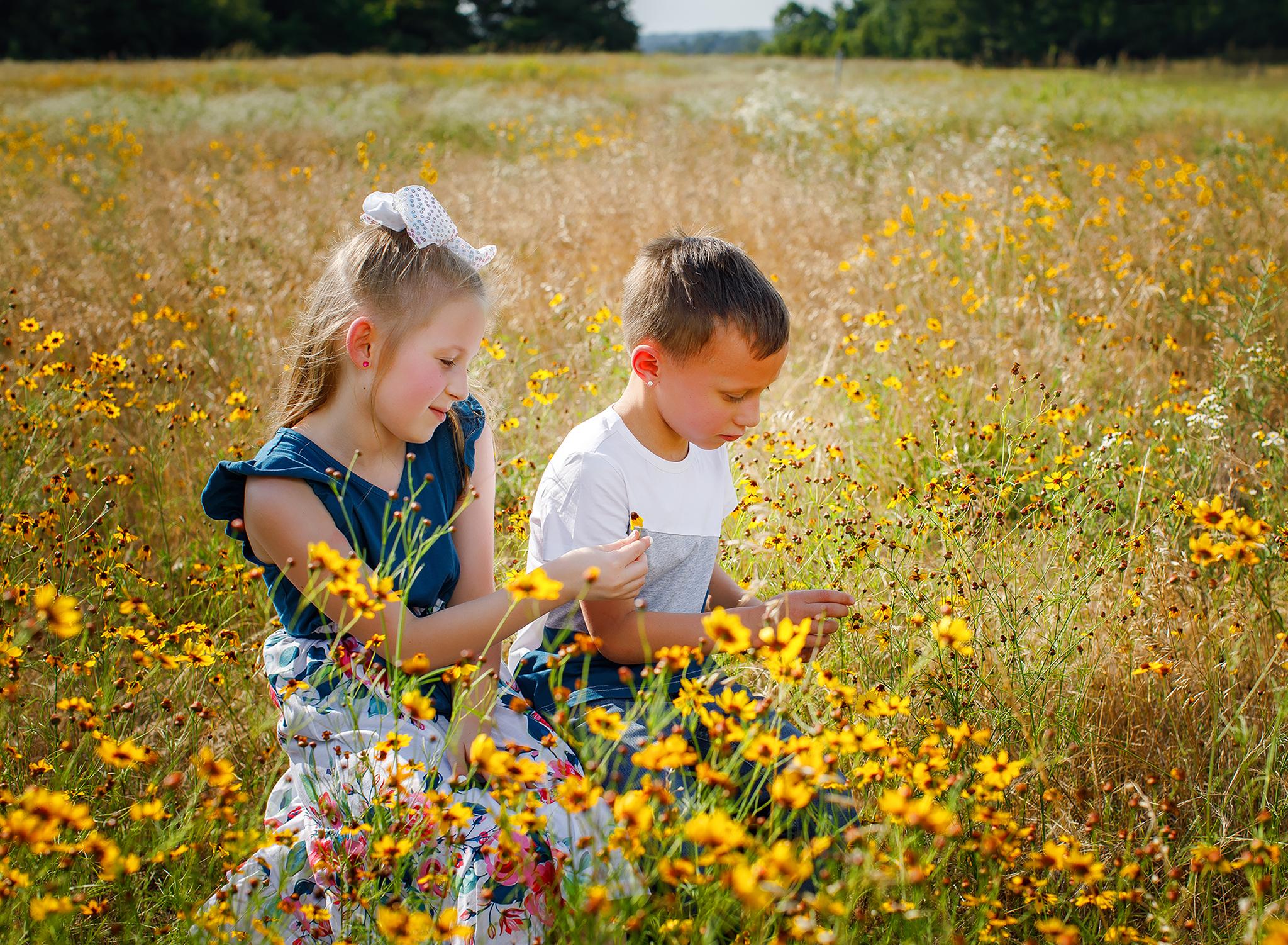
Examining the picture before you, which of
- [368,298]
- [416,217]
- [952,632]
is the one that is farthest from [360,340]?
[952,632]

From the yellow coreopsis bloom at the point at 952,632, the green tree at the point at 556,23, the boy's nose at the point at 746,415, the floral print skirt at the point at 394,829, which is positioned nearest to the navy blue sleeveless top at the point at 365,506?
the floral print skirt at the point at 394,829

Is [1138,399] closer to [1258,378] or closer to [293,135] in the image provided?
[1258,378]

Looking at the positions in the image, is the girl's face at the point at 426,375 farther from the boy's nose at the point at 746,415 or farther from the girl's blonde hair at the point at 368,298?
the boy's nose at the point at 746,415

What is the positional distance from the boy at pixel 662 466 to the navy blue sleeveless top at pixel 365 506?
0.20 m

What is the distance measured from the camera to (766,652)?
1188 millimetres

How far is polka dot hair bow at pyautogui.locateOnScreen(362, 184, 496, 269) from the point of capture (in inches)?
73.0

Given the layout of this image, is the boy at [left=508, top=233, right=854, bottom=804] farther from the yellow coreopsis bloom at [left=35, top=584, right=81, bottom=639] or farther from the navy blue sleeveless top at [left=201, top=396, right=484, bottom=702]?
the yellow coreopsis bloom at [left=35, top=584, right=81, bottom=639]

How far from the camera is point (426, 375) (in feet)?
5.82

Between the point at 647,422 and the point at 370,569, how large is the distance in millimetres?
652

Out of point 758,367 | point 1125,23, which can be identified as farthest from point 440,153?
point 1125,23

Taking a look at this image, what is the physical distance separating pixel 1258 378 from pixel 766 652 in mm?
3160

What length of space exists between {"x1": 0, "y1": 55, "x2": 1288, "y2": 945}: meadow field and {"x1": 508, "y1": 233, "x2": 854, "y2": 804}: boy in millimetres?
209

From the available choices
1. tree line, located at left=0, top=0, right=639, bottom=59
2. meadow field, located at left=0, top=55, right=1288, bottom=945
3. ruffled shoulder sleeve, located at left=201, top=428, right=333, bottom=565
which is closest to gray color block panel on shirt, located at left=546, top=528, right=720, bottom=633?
meadow field, located at left=0, top=55, right=1288, bottom=945

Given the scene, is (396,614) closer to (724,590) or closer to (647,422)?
(647,422)
